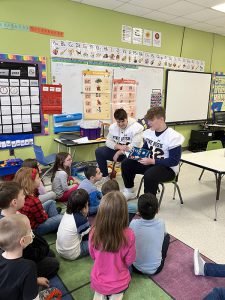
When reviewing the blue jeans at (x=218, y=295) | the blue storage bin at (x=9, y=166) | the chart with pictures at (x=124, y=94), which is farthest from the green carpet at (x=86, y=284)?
the chart with pictures at (x=124, y=94)

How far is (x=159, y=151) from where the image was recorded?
9.25ft

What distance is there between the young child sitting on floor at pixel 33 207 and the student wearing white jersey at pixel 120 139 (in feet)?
4.42

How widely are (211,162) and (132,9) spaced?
2.90m

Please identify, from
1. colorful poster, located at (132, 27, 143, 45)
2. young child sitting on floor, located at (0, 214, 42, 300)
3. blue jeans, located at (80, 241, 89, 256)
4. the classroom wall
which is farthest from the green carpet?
colorful poster, located at (132, 27, 143, 45)

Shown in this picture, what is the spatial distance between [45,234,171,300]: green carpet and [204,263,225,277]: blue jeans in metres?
0.36

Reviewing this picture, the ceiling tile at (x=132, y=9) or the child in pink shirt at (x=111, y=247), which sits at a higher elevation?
the ceiling tile at (x=132, y=9)

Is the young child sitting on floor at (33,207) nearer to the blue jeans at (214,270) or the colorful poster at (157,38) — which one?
the blue jeans at (214,270)

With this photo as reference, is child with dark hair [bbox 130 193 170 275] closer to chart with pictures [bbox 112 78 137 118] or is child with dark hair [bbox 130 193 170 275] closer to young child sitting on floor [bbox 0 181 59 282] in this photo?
→ young child sitting on floor [bbox 0 181 59 282]

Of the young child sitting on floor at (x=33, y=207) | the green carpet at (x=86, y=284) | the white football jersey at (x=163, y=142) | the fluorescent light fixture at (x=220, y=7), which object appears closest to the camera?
the green carpet at (x=86, y=284)

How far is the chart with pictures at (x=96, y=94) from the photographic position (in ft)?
13.6

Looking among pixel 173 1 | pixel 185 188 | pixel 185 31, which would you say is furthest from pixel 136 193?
pixel 185 31

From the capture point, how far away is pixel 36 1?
346 centimetres

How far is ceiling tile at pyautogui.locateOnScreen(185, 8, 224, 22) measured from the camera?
4.15 m

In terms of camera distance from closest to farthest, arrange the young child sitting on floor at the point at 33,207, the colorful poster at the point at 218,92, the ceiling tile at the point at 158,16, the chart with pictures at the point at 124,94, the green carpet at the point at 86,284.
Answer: the green carpet at the point at 86,284, the young child sitting on floor at the point at 33,207, the ceiling tile at the point at 158,16, the chart with pictures at the point at 124,94, the colorful poster at the point at 218,92
